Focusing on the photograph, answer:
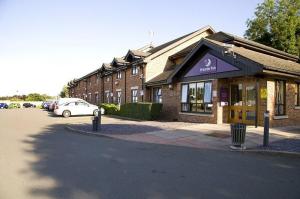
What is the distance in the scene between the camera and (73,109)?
27.7 metres

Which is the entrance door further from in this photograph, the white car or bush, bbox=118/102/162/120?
the white car

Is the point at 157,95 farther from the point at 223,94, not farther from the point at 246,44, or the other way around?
the point at 223,94

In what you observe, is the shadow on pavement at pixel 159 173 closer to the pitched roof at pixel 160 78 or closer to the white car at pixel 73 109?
the pitched roof at pixel 160 78

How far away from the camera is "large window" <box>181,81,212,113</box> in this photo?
18.3m

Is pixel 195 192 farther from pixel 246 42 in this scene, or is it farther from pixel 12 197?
pixel 246 42

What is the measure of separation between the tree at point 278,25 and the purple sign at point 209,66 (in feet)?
65.2

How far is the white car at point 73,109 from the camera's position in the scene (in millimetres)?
27266

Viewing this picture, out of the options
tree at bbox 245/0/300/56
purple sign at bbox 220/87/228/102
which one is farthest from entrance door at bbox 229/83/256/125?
tree at bbox 245/0/300/56

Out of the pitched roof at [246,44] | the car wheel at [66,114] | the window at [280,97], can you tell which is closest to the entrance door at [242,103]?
the window at [280,97]

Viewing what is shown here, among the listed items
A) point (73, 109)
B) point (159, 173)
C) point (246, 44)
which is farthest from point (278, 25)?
point (159, 173)

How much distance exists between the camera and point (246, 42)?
20.1m

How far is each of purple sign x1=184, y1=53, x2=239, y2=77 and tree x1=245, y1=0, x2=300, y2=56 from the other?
1986cm

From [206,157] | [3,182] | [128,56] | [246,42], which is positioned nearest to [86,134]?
[206,157]

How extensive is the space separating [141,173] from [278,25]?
34.8 m
